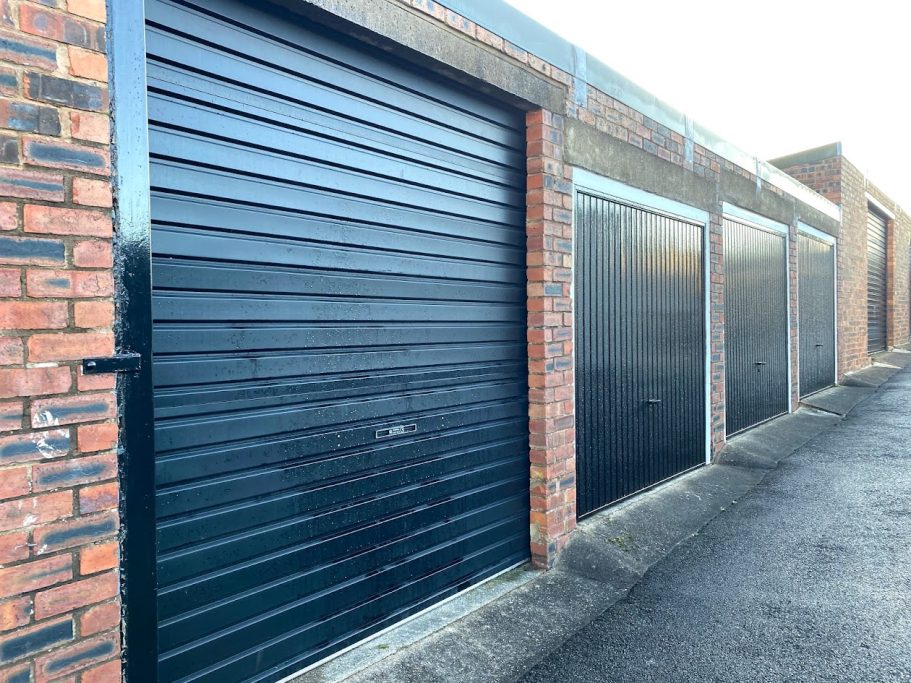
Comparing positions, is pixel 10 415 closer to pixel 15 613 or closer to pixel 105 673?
pixel 15 613

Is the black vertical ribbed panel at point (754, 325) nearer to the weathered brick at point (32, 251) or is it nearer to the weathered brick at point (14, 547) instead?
the weathered brick at point (32, 251)

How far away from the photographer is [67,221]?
6.64 feet

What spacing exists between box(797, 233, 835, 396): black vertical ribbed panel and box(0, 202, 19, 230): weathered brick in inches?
427

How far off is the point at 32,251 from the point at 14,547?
0.93 meters

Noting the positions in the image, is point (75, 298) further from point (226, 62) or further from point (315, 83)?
point (315, 83)

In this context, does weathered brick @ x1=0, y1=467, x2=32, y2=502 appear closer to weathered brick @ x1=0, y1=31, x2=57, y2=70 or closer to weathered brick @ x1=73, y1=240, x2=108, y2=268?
weathered brick @ x1=73, y1=240, x2=108, y2=268

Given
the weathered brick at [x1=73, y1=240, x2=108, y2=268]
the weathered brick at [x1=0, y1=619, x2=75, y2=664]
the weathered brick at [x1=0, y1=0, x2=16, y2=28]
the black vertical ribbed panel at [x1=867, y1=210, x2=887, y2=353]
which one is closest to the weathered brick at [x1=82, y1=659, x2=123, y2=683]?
the weathered brick at [x1=0, y1=619, x2=75, y2=664]

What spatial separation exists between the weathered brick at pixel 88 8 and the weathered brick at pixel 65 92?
23cm

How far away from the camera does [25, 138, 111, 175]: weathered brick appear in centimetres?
195

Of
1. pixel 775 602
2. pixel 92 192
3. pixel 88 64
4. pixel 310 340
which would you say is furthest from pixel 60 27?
pixel 775 602

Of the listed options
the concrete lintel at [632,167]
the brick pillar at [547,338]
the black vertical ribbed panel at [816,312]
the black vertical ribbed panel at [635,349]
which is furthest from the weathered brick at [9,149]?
the black vertical ribbed panel at [816,312]

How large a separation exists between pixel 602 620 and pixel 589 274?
256cm

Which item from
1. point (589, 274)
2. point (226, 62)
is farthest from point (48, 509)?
point (589, 274)

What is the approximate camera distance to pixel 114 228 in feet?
7.13
